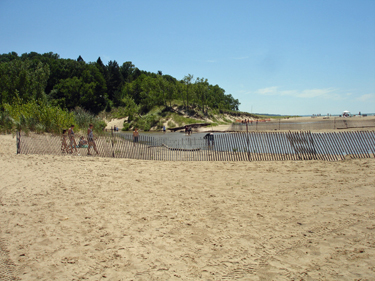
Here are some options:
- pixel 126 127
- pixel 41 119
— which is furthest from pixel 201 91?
pixel 41 119

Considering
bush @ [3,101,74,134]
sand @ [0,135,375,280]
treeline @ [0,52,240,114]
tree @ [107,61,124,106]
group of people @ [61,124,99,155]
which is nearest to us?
sand @ [0,135,375,280]

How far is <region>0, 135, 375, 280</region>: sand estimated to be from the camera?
15.2 ft

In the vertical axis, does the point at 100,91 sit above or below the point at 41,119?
above

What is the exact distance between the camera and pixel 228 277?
439 centimetres

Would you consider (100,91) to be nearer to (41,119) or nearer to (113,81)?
(113,81)

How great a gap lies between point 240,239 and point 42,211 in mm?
4869

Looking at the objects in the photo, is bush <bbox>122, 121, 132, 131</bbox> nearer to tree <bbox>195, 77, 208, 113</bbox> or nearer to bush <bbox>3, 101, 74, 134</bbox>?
tree <bbox>195, 77, 208, 113</bbox>

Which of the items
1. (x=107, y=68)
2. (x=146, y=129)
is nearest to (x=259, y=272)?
(x=146, y=129)

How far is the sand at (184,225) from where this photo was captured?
463 centimetres

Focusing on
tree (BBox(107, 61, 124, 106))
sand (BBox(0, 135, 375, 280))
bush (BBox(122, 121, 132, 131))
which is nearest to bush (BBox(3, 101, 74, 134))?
sand (BBox(0, 135, 375, 280))

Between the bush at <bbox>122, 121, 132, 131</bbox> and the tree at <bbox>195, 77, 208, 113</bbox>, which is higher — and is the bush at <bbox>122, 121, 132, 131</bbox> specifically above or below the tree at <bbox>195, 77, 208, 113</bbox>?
below

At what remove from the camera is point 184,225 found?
6461 millimetres

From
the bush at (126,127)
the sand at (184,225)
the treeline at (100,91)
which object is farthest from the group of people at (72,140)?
the treeline at (100,91)

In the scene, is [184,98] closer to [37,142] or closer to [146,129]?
[146,129]
